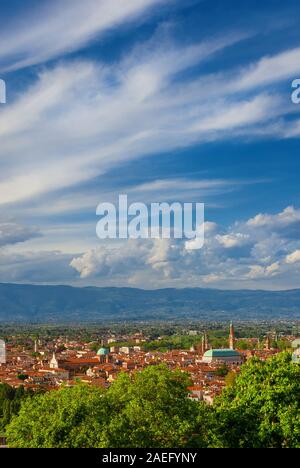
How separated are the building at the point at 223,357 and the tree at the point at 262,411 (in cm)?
5717

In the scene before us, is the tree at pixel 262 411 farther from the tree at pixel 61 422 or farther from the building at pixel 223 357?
the building at pixel 223 357

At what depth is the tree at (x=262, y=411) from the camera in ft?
49.5

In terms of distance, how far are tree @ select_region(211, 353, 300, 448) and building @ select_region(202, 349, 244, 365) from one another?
5717 centimetres

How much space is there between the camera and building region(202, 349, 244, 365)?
249 ft

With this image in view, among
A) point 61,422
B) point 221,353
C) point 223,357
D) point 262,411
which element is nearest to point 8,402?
point 61,422

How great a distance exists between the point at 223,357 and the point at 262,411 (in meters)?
61.5

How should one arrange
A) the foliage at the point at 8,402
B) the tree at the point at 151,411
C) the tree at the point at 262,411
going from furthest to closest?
the foliage at the point at 8,402 < the tree at the point at 262,411 < the tree at the point at 151,411

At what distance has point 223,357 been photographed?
76.7 m

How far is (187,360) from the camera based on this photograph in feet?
239

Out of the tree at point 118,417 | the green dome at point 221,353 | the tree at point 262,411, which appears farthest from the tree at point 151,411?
the green dome at point 221,353

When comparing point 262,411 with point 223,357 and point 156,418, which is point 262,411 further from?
point 223,357

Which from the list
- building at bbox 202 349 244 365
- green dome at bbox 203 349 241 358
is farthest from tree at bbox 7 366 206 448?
green dome at bbox 203 349 241 358
